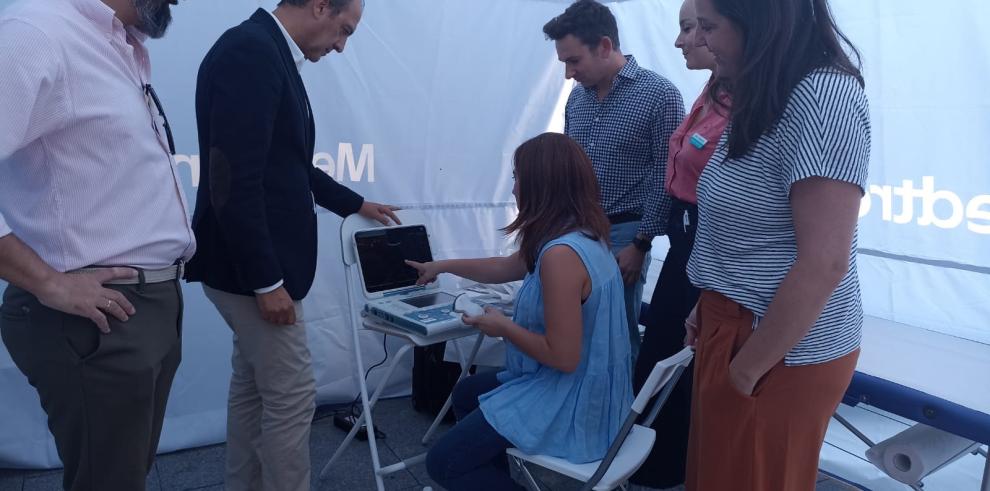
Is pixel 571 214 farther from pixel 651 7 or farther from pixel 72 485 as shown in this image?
pixel 651 7

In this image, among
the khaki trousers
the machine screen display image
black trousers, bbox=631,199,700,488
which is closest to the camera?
the khaki trousers

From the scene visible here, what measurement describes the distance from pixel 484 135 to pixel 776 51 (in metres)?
2.30

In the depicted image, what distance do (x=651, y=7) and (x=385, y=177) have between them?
4.87 ft

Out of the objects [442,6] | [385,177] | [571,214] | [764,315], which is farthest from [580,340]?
[442,6]

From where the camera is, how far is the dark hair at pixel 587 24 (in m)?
2.50

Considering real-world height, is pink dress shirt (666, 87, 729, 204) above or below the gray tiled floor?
above

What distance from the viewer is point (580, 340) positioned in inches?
66.8

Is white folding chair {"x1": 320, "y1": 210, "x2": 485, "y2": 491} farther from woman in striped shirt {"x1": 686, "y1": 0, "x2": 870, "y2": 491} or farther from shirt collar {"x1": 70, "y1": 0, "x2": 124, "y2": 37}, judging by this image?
shirt collar {"x1": 70, "y1": 0, "x2": 124, "y2": 37}

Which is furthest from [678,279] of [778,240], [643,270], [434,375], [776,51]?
[434,375]

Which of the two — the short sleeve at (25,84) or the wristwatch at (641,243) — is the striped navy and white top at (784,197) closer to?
the wristwatch at (641,243)

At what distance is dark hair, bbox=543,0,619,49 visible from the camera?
250cm

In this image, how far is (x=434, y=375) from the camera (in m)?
3.12

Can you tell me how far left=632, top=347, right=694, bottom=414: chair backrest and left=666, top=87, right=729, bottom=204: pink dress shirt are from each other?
1.87ft

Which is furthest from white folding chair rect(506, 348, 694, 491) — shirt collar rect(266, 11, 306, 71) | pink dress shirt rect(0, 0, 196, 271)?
shirt collar rect(266, 11, 306, 71)
